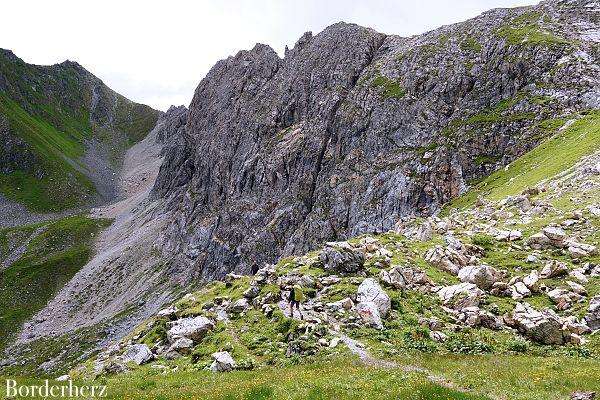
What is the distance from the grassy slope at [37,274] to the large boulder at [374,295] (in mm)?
136213

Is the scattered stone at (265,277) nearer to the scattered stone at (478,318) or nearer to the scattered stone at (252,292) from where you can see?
the scattered stone at (252,292)

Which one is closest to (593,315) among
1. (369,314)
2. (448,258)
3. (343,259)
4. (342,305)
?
(448,258)

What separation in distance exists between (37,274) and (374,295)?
17331 centimetres

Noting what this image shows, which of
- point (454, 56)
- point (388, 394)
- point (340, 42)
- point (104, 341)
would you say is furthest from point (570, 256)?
point (340, 42)

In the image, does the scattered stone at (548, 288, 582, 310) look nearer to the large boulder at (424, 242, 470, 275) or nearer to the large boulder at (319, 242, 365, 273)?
the large boulder at (424, 242, 470, 275)

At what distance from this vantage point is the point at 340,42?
14912 centimetres

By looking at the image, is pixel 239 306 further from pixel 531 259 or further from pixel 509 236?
pixel 509 236

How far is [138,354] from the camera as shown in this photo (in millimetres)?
27797

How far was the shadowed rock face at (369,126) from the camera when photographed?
8681 centimetres

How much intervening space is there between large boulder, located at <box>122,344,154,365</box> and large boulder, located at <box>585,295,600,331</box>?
26.7m

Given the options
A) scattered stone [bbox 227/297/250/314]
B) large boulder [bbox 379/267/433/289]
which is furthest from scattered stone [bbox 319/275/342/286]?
scattered stone [bbox 227/297/250/314]

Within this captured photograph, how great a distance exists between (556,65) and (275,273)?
85159mm

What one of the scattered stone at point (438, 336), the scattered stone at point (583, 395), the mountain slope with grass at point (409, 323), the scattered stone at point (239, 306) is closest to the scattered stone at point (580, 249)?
the mountain slope with grass at point (409, 323)

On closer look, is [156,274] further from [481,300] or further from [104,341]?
[481,300]
